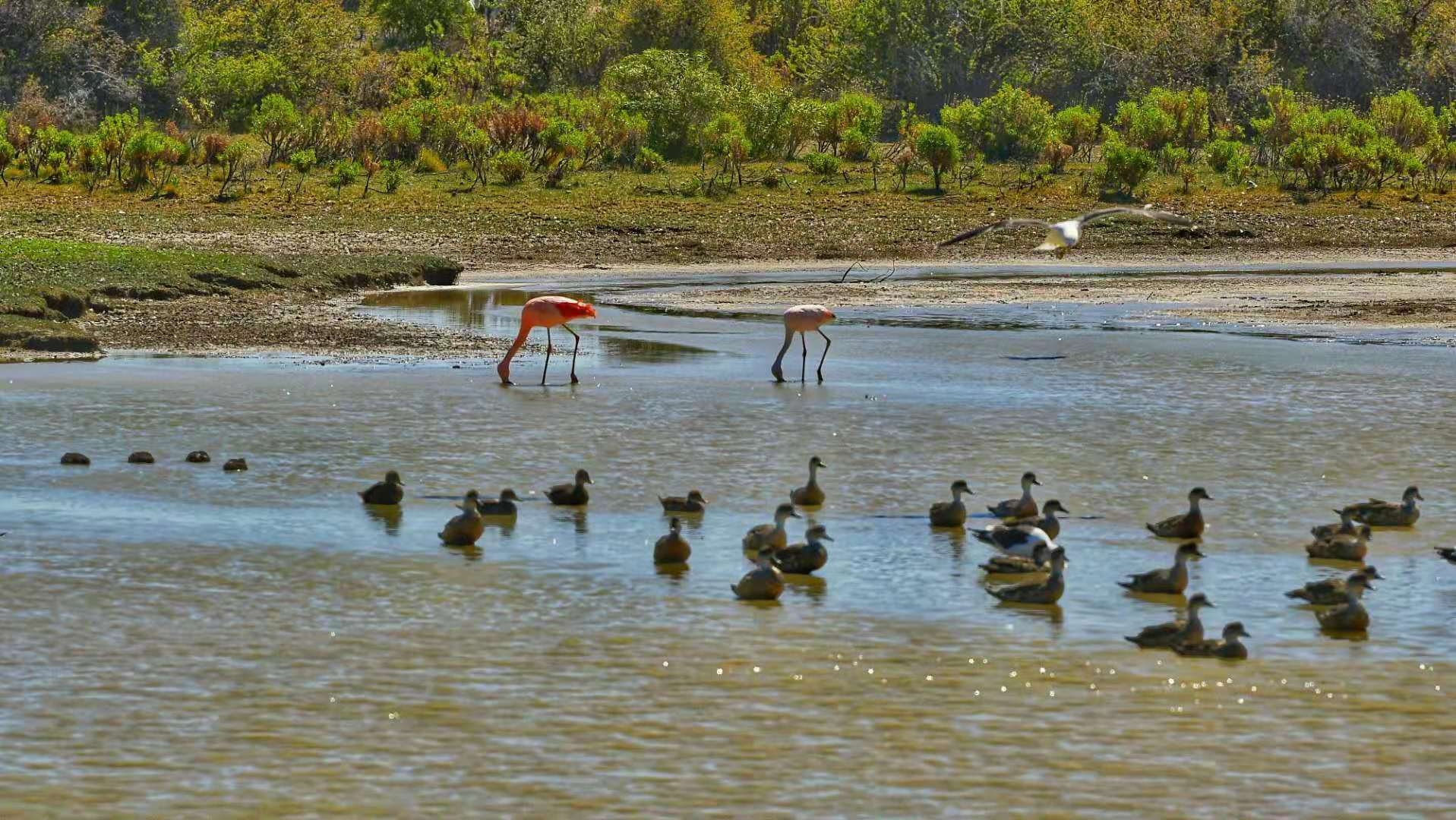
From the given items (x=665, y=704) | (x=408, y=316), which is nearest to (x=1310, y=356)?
(x=408, y=316)

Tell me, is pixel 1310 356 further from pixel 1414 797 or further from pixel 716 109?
pixel 716 109

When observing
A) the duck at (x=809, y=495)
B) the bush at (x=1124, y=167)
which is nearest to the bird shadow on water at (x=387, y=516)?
the duck at (x=809, y=495)

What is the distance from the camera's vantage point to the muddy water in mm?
7625

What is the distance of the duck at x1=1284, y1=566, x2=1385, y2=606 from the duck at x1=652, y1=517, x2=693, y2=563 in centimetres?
324

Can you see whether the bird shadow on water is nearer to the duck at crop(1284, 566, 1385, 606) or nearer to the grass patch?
the duck at crop(1284, 566, 1385, 606)

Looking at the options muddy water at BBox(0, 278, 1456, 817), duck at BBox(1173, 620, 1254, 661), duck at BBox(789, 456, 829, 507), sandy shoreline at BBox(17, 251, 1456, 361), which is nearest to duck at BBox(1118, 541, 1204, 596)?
muddy water at BBox(0, 278, 1456, 817)

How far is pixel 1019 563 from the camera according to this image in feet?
36.1

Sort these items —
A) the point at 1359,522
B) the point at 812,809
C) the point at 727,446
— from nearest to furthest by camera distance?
the point at 812,809
the point at 1359,522
the point at 727,446

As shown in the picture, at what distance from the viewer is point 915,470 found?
1458cm

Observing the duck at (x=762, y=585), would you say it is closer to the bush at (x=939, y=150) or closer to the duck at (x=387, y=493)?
the duck at (x=387, y=493)

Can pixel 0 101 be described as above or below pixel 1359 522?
above

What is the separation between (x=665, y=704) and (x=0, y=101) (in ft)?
162

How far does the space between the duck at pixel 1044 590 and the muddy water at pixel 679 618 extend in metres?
0.09

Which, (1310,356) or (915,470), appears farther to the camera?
(1310,356)
